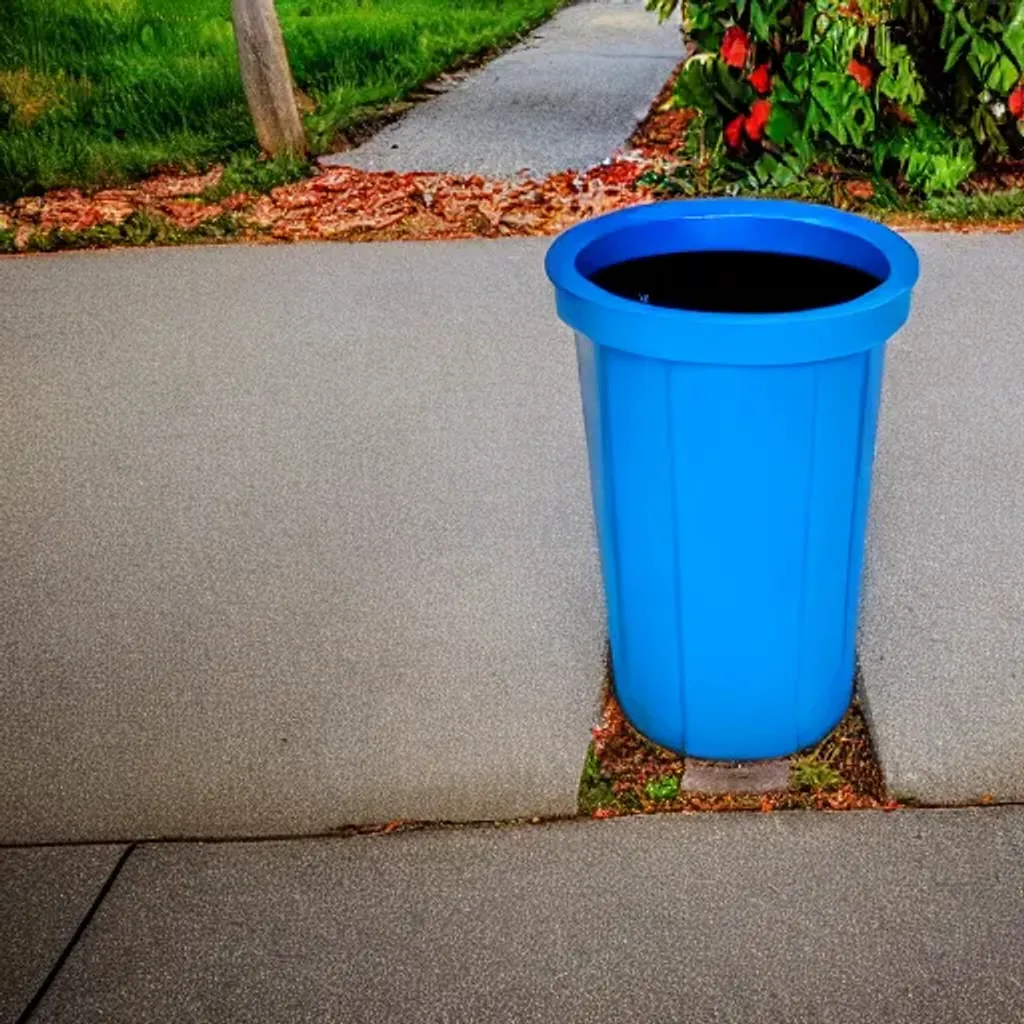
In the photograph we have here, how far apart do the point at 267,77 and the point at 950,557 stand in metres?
4.80

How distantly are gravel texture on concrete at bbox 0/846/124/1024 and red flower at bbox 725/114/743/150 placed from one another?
4.46 metres

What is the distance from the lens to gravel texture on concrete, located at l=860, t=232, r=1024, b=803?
8.02ft

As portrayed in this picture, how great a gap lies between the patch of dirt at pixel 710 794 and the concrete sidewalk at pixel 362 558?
51 millimetres

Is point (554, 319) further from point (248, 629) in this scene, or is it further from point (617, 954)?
point (617, 954)

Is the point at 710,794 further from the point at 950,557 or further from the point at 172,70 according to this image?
the point at 172,70

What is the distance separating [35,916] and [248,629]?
93cm

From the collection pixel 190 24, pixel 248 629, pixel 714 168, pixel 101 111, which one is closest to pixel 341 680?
pixel 248 629

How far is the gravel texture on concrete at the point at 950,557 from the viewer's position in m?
2.45

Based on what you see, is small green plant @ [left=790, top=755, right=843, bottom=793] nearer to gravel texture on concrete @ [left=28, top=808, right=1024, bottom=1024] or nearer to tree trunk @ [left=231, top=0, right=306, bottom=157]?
gravel texture on concrete @ [left=28, top=808, right=1024, bottom=1024]

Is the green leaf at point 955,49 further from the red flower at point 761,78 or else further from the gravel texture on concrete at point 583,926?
the gravel texture on concrete at point 583,926

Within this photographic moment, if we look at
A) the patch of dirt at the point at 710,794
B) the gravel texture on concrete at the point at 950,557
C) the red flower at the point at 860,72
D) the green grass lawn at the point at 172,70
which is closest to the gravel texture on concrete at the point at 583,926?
the patch of dirt at the point at 710,794

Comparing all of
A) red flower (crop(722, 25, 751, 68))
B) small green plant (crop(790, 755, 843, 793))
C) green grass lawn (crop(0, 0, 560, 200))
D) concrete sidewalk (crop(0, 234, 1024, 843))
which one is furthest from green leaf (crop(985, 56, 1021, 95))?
small green plant (crop(790, 755, 843, 793))

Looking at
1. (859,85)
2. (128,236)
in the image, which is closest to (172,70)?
(128,236)

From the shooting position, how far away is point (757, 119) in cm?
538
